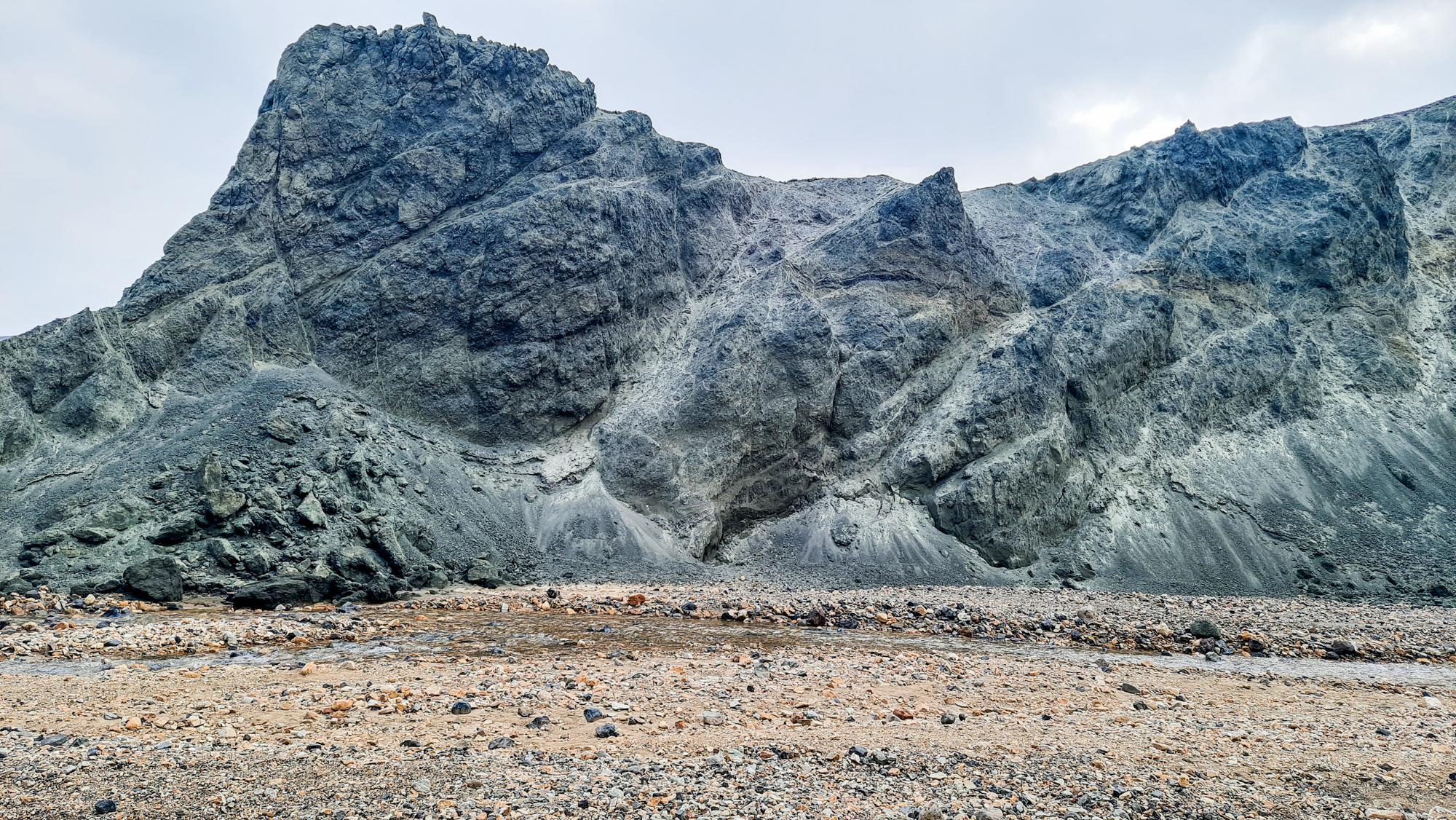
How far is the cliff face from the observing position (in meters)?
30.0

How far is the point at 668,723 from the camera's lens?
10516 mm

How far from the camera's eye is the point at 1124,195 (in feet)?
158

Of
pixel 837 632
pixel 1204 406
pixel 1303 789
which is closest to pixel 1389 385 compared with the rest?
pixel 1204 406

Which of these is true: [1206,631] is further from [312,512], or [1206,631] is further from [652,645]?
[312,512]

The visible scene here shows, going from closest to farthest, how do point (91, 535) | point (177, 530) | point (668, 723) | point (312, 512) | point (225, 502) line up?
point (668, 723)
point (91, 535)
point (177, 530)
point (225, 502)
point (312, 512)

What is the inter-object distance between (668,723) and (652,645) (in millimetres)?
6949

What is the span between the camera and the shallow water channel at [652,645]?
48.9 feet

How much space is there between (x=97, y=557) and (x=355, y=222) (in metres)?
22.9

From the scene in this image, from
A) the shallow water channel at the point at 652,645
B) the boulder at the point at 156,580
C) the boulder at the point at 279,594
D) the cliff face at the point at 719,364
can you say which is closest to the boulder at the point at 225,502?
the cliff face at the point at 719,364

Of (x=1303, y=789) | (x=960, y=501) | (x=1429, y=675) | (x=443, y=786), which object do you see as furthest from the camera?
(x=960, y=501)

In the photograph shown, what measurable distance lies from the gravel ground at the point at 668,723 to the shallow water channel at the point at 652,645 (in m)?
0.13

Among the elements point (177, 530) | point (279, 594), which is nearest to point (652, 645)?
point (279, 594)

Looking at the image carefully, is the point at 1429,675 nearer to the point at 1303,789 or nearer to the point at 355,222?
the point at 1303,789

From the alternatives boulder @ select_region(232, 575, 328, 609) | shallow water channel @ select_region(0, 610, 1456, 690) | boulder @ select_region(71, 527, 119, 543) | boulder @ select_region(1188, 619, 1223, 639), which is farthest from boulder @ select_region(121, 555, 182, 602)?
boulder @ select_region(1188, 619, 1223, 639)
